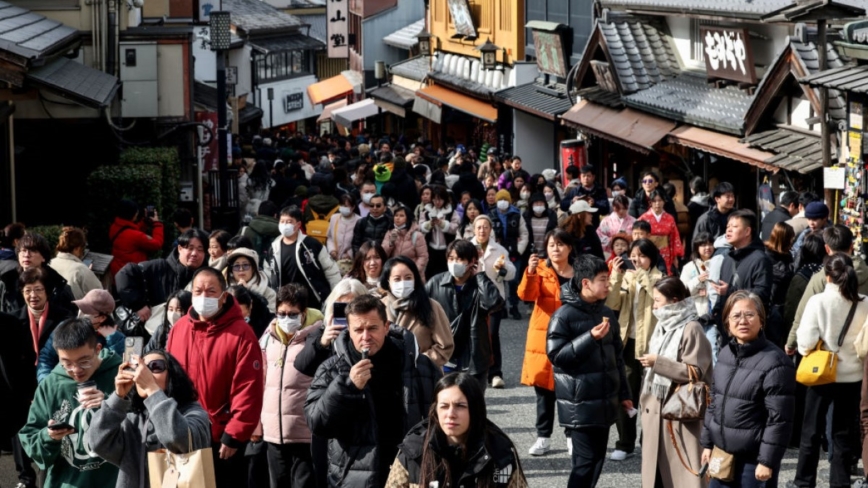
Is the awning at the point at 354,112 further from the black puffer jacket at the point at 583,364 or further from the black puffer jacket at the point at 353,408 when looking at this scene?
the black puffer jacket at the point at 353,408

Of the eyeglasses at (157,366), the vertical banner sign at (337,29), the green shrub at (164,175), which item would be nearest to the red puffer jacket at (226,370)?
the eyeglasses at (157,366)

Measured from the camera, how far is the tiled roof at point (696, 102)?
19.1 metres

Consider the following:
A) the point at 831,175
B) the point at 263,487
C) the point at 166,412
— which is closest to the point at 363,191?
the point at 831,175

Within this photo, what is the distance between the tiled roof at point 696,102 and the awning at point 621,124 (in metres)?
0.19

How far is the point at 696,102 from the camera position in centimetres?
2073

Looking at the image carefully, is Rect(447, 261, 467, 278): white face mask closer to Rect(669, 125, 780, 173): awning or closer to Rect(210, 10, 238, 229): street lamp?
Rect(669, 125, 780, 173): awning

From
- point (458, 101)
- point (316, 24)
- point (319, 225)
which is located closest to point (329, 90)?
point (316, 24)

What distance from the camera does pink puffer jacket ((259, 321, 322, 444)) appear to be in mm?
8062

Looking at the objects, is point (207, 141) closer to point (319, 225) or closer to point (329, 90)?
point (319, 225)

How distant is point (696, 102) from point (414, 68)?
24.6 m

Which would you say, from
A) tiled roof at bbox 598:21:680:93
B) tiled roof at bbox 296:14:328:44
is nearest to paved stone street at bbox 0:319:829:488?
tiled roof at bbox 598:21:680:93

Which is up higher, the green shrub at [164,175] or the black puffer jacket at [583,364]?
the black puffer jacket at [583,364]

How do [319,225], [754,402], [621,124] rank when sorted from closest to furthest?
[754,402] < [319,225] < [621,124]

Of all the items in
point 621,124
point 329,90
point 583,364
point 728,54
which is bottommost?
point 329,90
